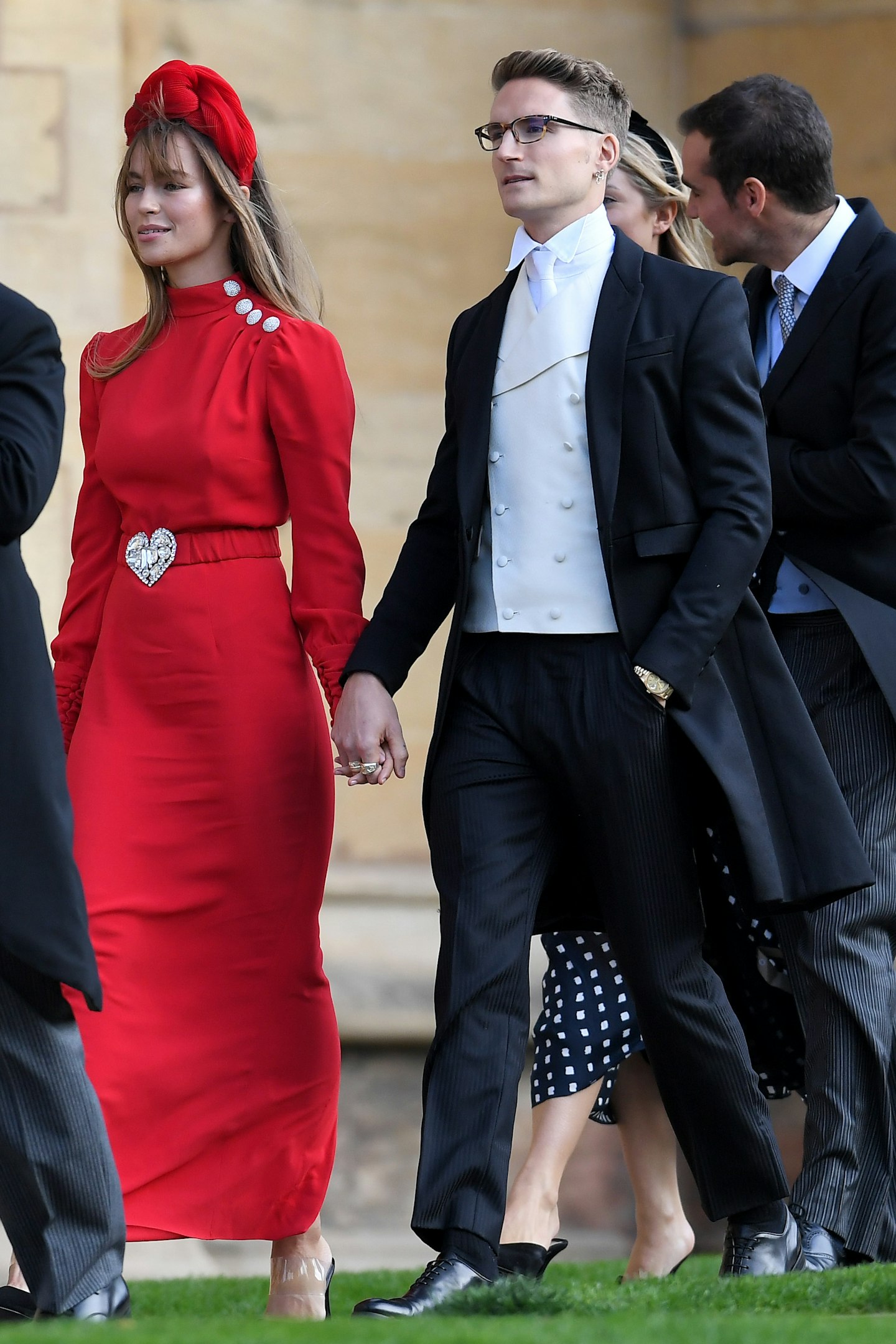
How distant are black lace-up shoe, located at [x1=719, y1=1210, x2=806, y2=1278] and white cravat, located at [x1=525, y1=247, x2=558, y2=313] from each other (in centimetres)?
158

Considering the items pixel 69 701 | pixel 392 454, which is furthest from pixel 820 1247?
pixel 392 454

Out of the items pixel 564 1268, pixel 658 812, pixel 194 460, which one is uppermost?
pixel 194 460

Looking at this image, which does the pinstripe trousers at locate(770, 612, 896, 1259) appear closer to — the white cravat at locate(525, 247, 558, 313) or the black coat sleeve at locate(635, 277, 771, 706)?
the black coat sleeve at locate(635, 277, 771, 706)

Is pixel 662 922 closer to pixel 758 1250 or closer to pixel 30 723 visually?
pixel 758 1250

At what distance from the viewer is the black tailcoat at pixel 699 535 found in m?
3.82

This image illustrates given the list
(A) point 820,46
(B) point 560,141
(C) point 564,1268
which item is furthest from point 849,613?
(A) point 820,46

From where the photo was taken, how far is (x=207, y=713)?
429cm

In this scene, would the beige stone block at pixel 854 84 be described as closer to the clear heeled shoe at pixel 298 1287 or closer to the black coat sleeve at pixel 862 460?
the black coat sleeve at pixel 862 460

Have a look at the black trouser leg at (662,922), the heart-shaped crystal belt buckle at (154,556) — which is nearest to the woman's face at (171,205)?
the heart-shaped crystal belt buckle at (154,556)

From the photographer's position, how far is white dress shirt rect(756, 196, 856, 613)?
452 cm

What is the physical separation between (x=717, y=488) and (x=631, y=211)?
54.6 inches

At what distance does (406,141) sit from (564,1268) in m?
3.22

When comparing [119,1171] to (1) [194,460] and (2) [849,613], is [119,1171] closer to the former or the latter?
(1) [194,460]

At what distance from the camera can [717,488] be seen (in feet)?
12.7
